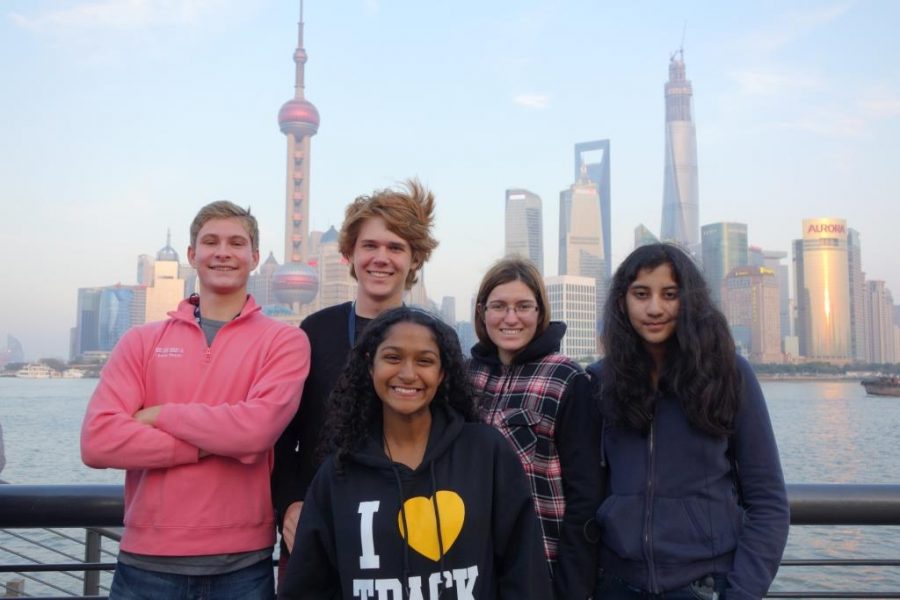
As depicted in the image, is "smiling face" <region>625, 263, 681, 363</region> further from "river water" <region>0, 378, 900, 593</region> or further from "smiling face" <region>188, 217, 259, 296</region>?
"river water" <region>0, 378, 900, 593</region>

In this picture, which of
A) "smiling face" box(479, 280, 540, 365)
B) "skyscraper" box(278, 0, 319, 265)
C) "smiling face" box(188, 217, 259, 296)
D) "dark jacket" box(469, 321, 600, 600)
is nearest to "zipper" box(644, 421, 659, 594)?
"dark jacket" box(469, 321, 600, 600)

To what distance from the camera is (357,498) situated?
2.08 metres

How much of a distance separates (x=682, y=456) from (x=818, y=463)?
27295 mm

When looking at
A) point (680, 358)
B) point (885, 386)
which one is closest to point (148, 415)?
point (680, 358)

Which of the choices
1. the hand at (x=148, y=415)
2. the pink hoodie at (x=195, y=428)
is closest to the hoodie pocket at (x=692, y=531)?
the pink hoodie at (x=195, y=428)

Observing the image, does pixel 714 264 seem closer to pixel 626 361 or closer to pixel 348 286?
pixel 348 286

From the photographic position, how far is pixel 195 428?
2.29 meters

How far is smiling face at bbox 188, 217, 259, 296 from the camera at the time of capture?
8.50 feet

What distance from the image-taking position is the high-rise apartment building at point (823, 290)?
441ft

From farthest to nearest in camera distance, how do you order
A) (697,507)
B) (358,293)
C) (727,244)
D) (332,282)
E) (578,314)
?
(727,244)
(332,282)
(578,314)
(358,293)
(697,507)

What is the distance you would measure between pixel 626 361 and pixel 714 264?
19122cm

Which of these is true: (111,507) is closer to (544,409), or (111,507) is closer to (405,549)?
(405,549)

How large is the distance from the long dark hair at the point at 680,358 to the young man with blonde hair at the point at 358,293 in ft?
2.30

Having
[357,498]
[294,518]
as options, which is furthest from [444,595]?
[294,518]
